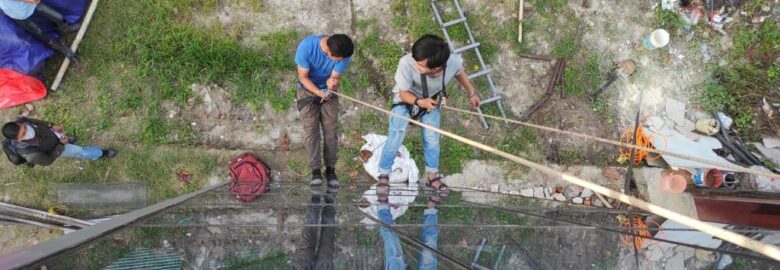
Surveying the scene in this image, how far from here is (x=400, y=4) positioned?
215 inches

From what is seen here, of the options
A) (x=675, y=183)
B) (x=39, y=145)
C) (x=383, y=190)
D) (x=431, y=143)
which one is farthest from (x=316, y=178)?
(x=675, y=183)

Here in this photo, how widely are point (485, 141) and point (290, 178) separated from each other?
2.26m

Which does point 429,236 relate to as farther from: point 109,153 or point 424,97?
point 109,153

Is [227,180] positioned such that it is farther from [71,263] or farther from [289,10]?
[71,263]

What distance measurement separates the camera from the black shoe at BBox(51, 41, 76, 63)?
4930 mm

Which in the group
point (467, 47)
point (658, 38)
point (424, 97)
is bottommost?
point (424, 97)

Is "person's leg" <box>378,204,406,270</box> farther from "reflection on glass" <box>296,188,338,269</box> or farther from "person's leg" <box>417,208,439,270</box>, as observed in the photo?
"reflection on glass" <box>296,188,338,269</box>

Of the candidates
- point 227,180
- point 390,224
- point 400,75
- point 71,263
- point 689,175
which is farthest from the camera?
point 227,180

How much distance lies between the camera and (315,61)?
408 cm

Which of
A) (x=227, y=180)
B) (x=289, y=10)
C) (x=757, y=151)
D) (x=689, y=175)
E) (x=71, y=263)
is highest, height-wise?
(x=289, y=10)

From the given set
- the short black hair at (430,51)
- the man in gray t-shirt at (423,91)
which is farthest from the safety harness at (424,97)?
the short black hair at (430,51)

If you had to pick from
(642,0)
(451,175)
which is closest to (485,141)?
(451,175)

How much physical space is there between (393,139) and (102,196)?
10.7 ft

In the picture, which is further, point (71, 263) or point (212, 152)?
point (212, 152)
